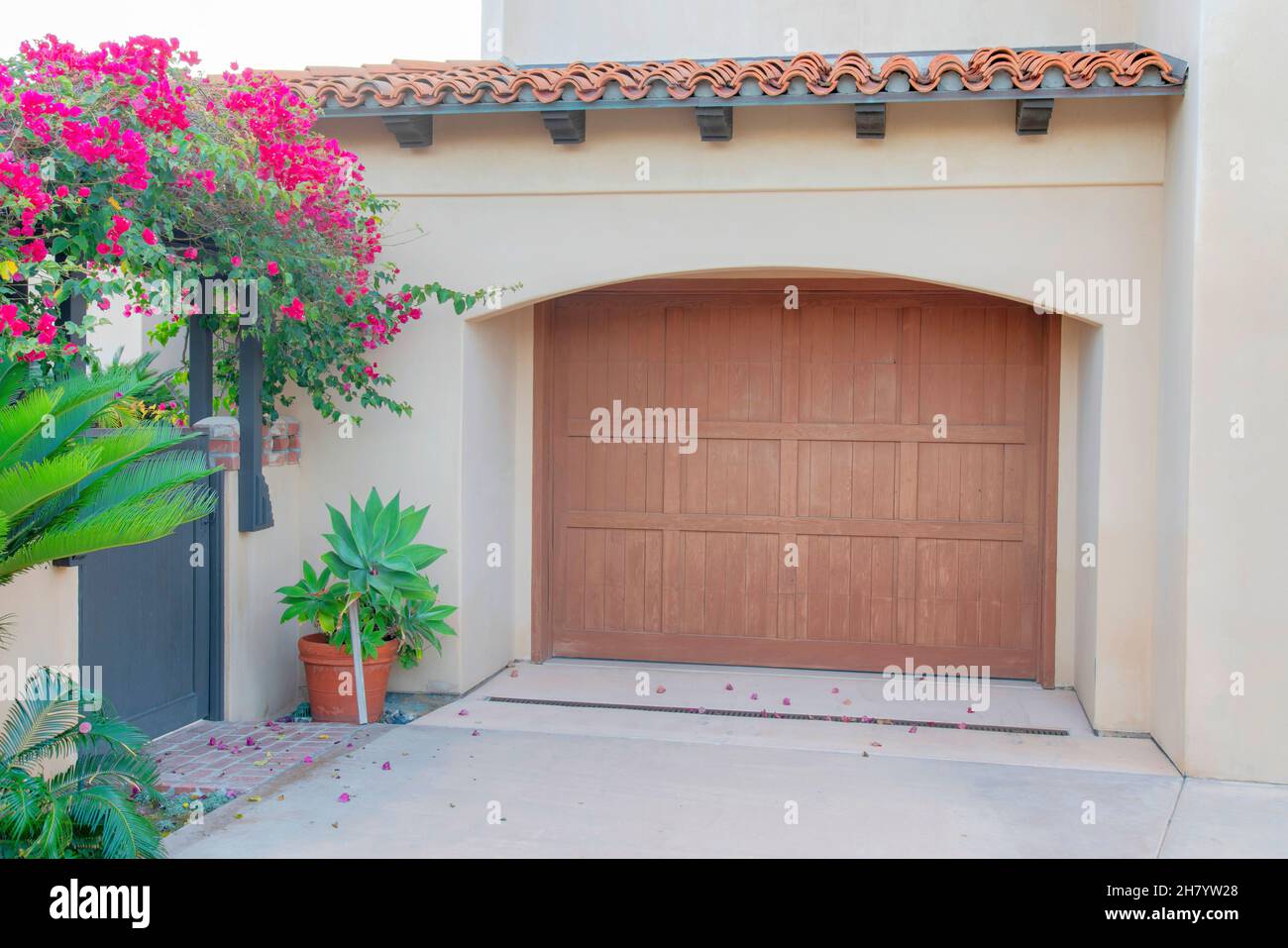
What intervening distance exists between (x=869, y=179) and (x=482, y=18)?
3727 millimetres

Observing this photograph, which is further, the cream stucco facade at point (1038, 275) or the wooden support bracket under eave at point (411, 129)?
the wooden support bracket under eave at point (411, 129)

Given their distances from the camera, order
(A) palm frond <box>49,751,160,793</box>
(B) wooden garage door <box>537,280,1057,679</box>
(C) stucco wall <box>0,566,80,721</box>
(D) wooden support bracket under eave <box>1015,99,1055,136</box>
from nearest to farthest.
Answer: (A) palm frond <box>49,751,160,793</box>, (C) stucco wall <box>0,566,80,721</box>, (D) wooden support bracket under eave <box>1015,99,1055,136</box>, (B) wooden garage door <box>537,280,1057,679</box>

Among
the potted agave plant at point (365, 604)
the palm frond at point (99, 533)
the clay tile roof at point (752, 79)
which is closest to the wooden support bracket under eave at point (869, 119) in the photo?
the clay tile roof at point (752, 79)

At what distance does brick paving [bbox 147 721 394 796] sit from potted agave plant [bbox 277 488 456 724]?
0.21 metres

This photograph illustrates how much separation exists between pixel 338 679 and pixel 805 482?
10.7 feet

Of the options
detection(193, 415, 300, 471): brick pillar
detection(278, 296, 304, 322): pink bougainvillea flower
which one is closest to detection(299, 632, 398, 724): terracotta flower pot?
detection(193, 415, 300, 471): brick pillar

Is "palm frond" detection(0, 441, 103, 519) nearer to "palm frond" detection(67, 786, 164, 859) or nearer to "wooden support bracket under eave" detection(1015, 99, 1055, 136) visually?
"palm frond" detection(67, 786, 164, 859)

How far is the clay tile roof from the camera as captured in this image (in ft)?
19.2

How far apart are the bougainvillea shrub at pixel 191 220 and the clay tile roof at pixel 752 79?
24.1 inches

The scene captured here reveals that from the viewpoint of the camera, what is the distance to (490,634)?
7.48 m

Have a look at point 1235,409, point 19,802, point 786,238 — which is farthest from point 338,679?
point 1235,409

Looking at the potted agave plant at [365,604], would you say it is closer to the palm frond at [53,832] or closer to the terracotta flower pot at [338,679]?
the terracotta flower pot at [338,679]

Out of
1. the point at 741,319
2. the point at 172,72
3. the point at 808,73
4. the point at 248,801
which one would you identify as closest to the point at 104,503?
the point at 248,801

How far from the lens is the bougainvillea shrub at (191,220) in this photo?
169 inches
